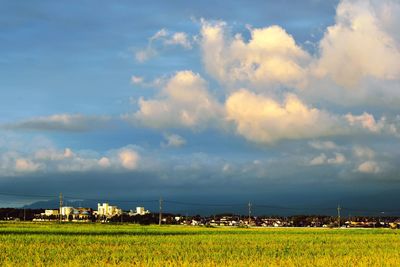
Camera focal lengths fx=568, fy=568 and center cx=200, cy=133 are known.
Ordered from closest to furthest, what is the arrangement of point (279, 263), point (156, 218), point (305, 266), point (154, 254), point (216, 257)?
point (305, 266), point (279, 263), point (216, 257), point (154, 254), point (156, 218)

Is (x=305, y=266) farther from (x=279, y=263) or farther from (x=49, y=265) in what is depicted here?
(x=49, y=265)

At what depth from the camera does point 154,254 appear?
34.2 m

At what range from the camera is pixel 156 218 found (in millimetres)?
199500

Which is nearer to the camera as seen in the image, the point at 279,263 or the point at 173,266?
the point at 173,266

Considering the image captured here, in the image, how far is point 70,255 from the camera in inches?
1288

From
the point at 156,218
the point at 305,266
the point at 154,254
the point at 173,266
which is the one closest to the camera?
the point at 173,266

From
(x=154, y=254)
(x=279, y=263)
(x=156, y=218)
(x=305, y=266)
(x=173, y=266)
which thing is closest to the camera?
(x=173, y=266)

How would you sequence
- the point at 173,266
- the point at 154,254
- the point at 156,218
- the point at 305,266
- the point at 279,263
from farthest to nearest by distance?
1. the point at 156,218
2. the point at 154,254
3. the point at 279,263
4. the point at 305,266
5. the point at 173,266

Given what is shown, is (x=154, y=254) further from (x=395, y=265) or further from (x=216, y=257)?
(x=395, y=265)

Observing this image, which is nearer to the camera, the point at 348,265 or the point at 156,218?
the point at 348,265

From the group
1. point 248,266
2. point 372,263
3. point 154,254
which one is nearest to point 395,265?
point 372,263

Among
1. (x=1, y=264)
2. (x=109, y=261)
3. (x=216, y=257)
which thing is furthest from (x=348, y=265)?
(x=1, y=264)

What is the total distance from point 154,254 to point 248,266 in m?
10.1

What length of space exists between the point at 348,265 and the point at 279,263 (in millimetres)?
3324
